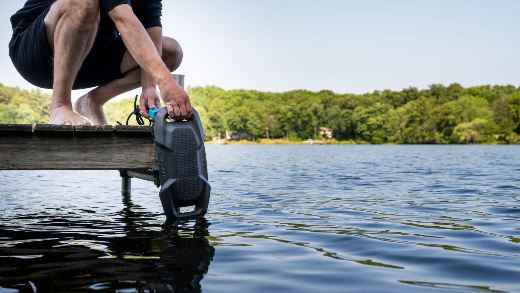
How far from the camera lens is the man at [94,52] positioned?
11.5ft

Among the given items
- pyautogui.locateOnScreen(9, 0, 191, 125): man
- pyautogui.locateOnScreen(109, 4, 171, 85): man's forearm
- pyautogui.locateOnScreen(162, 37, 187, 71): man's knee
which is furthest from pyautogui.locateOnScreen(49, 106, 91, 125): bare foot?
pyautogui.locateOnScreen(162, 37, 187, 71): man's knee

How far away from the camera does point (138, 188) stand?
896cm

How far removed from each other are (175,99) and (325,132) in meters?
148

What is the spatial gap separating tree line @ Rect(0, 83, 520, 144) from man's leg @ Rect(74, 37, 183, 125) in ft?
315

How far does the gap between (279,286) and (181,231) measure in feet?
5.19

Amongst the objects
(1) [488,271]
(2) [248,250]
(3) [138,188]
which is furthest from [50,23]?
(3) [138,188]

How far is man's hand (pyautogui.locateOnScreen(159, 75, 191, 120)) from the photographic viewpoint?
3373 millimetres

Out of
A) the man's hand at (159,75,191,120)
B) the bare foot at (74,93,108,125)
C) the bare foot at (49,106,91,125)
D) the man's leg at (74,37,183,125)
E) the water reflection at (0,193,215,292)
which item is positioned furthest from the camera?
the bare foot at (74,93,108,125)

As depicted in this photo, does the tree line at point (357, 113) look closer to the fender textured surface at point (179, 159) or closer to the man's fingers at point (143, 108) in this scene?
the man's fingers at point (143, 108)

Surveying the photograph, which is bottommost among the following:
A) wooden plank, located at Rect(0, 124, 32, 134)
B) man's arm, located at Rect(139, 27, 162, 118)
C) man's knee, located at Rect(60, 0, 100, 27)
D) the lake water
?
the lake water

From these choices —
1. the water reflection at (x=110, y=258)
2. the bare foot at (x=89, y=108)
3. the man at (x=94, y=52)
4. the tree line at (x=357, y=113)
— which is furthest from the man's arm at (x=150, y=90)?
the tree line at (x=357, y=113)

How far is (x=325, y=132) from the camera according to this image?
5901 inches

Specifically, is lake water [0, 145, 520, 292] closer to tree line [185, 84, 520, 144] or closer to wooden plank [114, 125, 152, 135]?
wooden plank [114, 125, 152, 135]

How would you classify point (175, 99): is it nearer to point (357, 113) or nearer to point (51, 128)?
point (51, 128)
